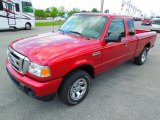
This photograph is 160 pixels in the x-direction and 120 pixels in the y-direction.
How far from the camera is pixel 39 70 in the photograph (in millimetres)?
2510

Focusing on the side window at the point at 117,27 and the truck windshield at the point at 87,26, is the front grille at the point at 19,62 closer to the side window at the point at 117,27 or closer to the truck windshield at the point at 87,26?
the truck windshield at the point at 87,26

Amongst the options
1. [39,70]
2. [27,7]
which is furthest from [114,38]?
[27,7]

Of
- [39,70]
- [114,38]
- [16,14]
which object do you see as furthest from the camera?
[16,14]

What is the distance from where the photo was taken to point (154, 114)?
3.08m

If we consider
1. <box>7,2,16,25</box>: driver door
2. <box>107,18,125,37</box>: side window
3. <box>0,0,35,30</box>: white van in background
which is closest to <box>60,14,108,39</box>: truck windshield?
<box>107,18,125,37</box>: side window

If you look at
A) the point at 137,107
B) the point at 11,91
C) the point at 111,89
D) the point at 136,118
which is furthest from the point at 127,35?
the point at 11,91

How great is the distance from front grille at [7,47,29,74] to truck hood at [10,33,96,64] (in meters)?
0.07

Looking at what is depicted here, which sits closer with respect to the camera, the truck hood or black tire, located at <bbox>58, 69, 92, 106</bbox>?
the truck hood

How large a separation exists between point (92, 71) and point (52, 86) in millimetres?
1164

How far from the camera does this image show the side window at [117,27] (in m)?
3.80

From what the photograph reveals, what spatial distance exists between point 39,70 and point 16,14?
1295 cm

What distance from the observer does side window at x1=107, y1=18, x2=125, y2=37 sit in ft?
12.5

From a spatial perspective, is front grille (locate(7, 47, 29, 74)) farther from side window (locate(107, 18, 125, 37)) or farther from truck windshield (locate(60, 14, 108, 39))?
side window (locate(107, 18, 125, 37))

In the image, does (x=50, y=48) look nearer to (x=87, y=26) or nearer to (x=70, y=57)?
(x=70, y=57)
